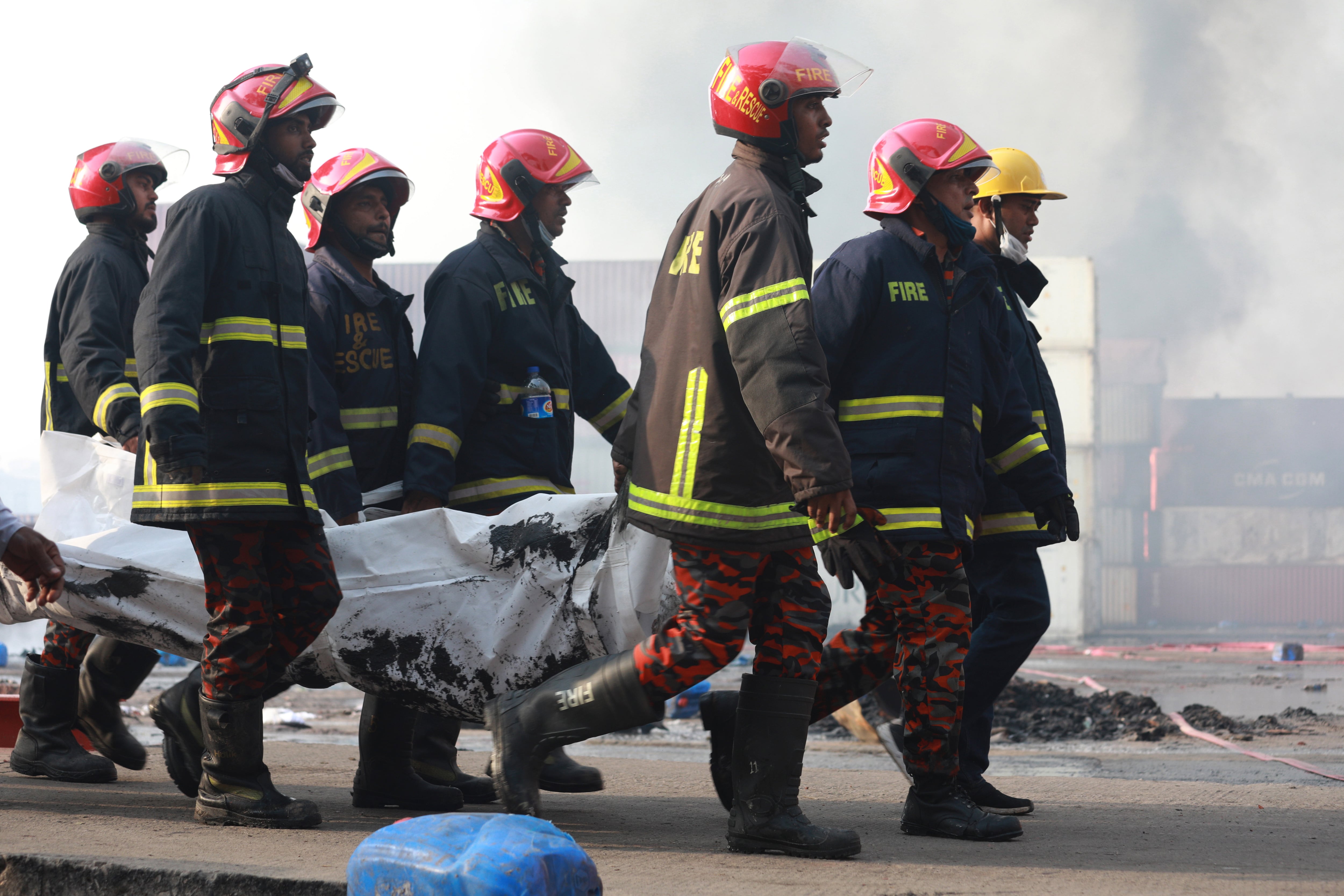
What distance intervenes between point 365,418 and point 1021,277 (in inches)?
88.2

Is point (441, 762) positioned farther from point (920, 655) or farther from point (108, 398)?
point (920, 655)

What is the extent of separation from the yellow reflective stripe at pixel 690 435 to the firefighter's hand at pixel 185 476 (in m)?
1.17

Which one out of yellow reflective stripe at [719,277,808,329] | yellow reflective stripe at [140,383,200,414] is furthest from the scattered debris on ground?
yellow reflective stripe at [140,383,200,414]

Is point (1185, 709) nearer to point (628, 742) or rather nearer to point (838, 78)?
point (628, 742)

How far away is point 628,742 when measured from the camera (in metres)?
6.88

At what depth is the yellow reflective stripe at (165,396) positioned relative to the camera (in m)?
3.03

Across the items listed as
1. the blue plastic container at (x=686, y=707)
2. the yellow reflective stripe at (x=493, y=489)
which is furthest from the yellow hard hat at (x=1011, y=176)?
the blue plastic container at (x=686, y=707)

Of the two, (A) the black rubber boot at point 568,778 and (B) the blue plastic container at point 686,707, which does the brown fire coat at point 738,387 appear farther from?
(B) the blue plastic container at point 686,707

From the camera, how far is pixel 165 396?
119 inches

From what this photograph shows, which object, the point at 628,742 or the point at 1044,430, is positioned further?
the point at 628,742

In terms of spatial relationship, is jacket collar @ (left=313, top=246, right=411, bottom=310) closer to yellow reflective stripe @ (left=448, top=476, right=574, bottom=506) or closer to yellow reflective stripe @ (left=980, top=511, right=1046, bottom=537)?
yellow reflective stripe @ (left=448, top=476, right=574, bottom=506)

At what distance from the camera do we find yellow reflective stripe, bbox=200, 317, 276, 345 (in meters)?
3.28

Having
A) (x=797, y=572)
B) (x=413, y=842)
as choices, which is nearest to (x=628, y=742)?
(x=797, y=572)

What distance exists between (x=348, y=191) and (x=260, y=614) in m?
1.58
